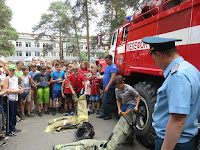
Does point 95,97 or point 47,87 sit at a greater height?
point 47,87

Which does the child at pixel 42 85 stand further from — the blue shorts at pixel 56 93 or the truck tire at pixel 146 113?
the truck tire at pixel 146 113

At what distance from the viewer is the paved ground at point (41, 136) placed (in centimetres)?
325

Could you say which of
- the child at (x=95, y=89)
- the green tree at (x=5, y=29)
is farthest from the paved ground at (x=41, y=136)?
the green tree at (x=5, y=29)

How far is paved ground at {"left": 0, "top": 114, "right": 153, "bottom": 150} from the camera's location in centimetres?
325

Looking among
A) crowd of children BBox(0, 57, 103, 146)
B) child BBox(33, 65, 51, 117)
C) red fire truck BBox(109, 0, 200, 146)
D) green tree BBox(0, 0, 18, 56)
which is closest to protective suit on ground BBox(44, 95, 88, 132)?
crowd of children BBox(0, 57, 103, 146)

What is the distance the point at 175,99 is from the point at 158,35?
1.98 metres

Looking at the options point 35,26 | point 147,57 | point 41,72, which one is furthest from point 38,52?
point 147,57

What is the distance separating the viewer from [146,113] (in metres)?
3.24

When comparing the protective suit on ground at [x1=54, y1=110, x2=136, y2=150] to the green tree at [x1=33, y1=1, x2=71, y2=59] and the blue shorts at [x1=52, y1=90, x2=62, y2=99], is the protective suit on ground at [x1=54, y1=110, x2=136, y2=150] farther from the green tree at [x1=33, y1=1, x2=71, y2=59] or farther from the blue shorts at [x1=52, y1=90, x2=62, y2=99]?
the green tree at [x1=33, y1=1, x2=71, y2=59]

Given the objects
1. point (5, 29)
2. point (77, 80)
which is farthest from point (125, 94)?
point (5, 29)

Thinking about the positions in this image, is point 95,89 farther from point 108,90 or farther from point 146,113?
point 146,113

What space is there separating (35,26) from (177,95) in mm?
33148

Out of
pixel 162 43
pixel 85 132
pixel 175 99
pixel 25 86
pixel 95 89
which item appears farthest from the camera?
pixel 95 89

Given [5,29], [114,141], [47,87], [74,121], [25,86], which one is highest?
[5,29]
